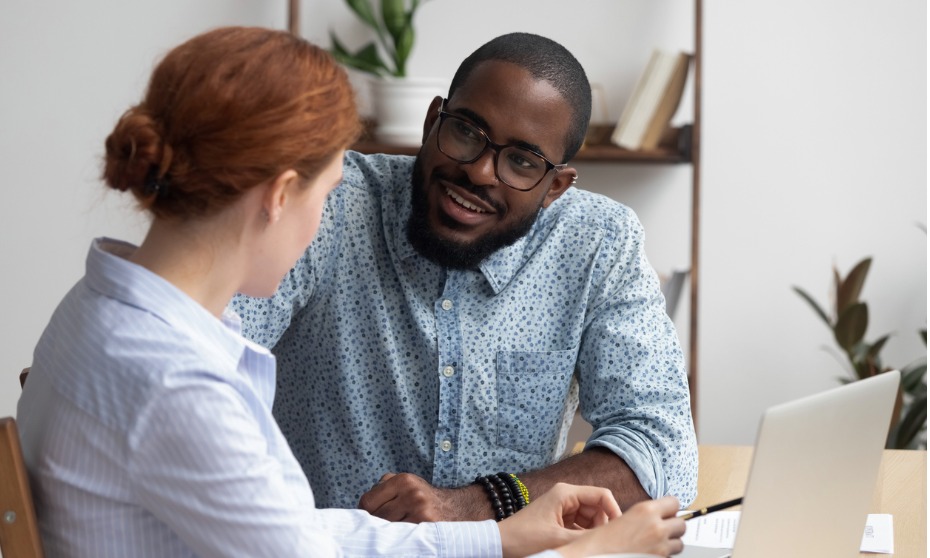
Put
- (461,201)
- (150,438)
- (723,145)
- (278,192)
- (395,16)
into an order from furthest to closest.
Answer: (723,145) → (395,16) → (461,201) → (278,192) → (150,438)

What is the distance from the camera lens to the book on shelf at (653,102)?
278 cm

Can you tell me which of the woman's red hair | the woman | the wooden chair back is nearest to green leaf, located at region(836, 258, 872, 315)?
the woman

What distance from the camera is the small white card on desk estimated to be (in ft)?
4.19

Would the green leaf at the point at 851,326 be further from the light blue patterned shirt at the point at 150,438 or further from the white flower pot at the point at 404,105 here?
the light blue patterned shirt at the point at 150,438

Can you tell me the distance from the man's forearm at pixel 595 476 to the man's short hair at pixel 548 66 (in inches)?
16.4

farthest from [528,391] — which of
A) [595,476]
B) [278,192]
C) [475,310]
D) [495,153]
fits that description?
[278,192]

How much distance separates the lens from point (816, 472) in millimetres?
970

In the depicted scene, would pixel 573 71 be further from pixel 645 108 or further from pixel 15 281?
pixel 15 281

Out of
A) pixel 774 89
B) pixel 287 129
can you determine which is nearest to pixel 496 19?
pixel 774 89

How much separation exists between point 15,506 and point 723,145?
2410mm

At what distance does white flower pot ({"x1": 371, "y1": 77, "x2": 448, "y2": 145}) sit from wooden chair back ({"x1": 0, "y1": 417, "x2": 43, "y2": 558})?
1978mm

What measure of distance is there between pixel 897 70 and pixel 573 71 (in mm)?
1651

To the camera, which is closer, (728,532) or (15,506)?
(15,506)

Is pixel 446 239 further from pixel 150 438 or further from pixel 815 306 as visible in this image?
pixel 815 306
